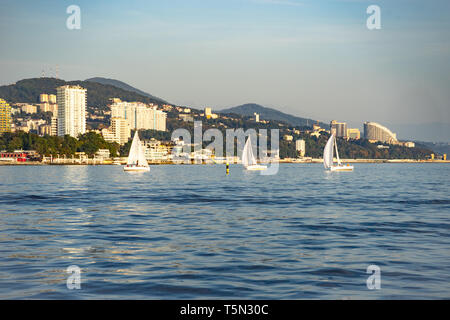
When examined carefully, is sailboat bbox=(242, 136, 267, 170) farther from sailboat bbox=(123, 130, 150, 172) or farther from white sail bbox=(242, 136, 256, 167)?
sailboat bbox=(123, 130, 150, 172)

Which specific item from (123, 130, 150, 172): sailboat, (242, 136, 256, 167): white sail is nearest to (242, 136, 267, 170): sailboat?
(242, 136, 256, 167): white sail

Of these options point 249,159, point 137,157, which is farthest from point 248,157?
point 137,157

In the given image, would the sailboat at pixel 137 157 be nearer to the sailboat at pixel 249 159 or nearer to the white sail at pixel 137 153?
the white sail at pixel 137 153

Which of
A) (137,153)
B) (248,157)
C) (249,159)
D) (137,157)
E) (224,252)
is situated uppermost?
(137,153)

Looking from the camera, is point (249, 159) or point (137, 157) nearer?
point (137, 157)

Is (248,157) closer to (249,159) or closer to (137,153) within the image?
(249,159)

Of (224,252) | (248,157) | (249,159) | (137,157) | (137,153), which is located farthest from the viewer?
(248,157)

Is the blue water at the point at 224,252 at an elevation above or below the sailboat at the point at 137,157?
below

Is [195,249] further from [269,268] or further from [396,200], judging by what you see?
[396,200]

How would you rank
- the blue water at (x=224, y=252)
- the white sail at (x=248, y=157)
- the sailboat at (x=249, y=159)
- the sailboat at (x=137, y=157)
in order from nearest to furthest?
the blue water at (x=224, y=252) < the sailboat at (x=137, y=157) < the sailboat at (x=249, y=159) < the white sail at (x=248, y=157)

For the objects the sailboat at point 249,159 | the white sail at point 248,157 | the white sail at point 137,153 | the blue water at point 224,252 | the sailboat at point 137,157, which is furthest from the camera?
the white sail at point 248,157

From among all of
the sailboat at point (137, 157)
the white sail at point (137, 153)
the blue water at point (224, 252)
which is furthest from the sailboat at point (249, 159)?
the blue water at point (224, 252)
